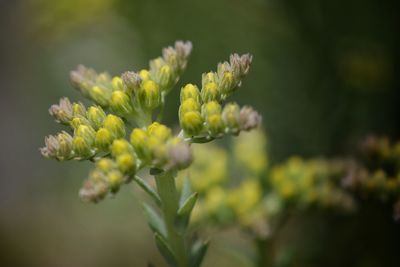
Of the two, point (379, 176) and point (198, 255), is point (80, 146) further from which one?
point (379, 176)

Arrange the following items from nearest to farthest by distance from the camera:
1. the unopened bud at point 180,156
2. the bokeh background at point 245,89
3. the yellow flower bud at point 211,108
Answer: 1. the unopened bud at point 180,156
2. the yellow flower bud at point 211,108
3. the bokeh background at point 245,89

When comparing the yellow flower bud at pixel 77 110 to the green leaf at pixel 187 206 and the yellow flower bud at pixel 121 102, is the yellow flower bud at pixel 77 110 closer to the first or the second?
the yellow flower bud at pixel 121 102

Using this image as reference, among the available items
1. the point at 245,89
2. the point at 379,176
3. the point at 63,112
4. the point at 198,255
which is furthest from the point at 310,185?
the point at 245,89

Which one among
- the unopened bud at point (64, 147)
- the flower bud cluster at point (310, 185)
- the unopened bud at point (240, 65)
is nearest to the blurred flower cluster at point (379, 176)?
the flower bud cluster at point (310, 185)

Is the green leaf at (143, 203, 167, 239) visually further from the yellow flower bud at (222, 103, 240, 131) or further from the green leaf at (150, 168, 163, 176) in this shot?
the yellow flower bud at (222, 103, 240, 131)

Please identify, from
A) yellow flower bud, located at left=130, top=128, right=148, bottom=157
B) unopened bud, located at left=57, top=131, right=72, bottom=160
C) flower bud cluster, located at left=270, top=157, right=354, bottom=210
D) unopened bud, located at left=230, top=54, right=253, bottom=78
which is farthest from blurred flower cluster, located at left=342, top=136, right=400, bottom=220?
unopened bud, located at left=57, top=131, right=72, bottom=160

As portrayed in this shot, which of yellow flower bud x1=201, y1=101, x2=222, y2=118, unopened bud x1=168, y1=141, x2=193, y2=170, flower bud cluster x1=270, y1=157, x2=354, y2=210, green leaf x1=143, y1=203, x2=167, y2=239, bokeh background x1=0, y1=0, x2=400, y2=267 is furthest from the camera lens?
bokeh background x1=0, y1=0, x2=400, y2=267
